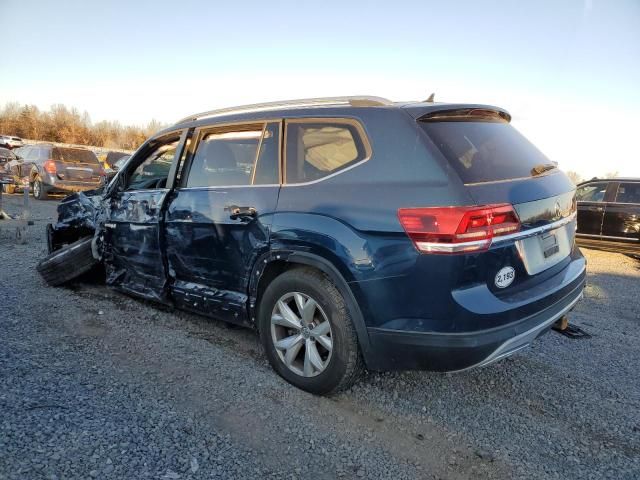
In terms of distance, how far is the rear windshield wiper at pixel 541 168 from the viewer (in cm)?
284

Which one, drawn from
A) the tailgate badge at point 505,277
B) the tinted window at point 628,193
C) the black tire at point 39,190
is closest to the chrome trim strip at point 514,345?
the tailgate badge at point 505,277

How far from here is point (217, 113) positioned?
3.77 m

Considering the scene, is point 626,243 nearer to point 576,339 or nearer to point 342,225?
point 576,339

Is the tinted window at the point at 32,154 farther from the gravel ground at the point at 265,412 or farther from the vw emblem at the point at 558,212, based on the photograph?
the vw emblem at the point at 558,212

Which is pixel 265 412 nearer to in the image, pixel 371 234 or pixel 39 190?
pixel 371 234

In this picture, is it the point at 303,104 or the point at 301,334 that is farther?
the point at 303,104

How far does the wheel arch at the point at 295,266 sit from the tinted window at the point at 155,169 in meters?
1.53

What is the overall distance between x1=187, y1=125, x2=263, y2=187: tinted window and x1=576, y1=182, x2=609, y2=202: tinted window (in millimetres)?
9069

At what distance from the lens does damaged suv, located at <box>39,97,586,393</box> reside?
2.35m

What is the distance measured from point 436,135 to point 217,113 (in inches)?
78.8

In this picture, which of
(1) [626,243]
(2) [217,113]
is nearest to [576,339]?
(2) [217,113]

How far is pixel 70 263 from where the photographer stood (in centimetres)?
485

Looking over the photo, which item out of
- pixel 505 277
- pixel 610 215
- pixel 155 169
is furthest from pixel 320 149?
pixel 610 215

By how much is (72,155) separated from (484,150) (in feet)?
47.5
